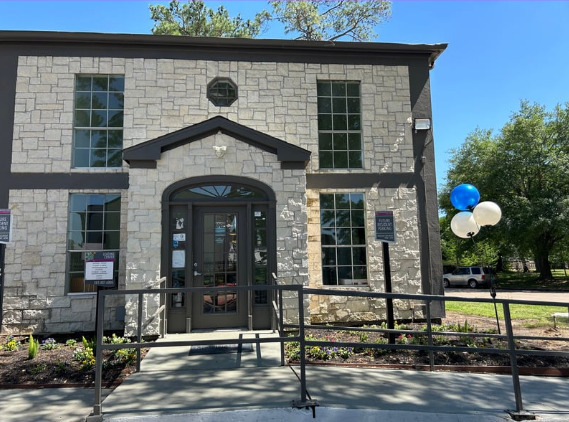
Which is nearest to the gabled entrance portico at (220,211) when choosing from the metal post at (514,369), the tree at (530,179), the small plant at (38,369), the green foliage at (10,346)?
the small plant at (38,369)

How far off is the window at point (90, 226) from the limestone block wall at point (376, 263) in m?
4.05

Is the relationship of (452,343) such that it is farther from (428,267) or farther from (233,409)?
(233,409)

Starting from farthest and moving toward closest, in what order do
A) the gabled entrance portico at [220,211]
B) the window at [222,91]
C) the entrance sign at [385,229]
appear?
the window at [222,91] < the gabled entrance portico at [220,211] < the entrance sign at [385,229]

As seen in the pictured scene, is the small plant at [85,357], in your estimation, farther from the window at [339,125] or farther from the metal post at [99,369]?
the window at [339,125]

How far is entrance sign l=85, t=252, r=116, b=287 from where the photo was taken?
5.90 metres

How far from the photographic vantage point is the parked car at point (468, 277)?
26.3 meters

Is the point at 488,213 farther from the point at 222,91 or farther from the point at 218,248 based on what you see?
the point at 222,91

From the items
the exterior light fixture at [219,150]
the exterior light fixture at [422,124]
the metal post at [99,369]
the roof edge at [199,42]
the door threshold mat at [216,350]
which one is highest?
the roof edge at [199,42]

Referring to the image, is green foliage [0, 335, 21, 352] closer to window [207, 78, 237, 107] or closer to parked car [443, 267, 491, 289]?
window [207, 78, 237, 107]

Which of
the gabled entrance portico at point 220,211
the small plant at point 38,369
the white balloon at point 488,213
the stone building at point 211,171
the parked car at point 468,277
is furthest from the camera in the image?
the parked car at point 468,277

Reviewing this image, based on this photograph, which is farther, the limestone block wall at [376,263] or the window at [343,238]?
the window at [343,238]

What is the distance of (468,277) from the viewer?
26.8 meters

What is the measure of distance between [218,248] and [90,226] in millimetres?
2780

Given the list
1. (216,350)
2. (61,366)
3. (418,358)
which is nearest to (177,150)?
(216,350)
